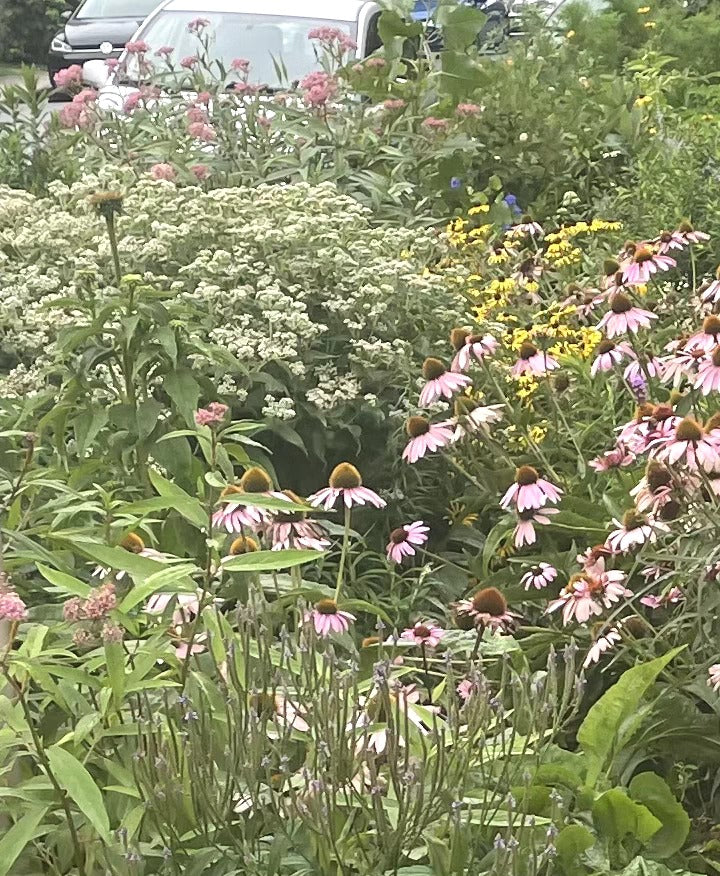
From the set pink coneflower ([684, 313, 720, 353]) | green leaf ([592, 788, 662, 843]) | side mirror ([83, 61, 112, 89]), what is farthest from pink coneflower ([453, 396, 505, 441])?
side mirror ([83, 61, 112, 89])

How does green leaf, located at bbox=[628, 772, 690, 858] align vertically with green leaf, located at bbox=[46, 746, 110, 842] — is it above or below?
below

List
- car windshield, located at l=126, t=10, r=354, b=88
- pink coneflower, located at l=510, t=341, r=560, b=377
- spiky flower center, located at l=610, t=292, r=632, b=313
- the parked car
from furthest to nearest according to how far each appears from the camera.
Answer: the parked car
car windshield, located at l=126, t=10, r=354, b=88
pink coneflower, located at l=510, t=341, r=560, b=377
spiky flower center, located at l=610, t=292, r=632, b=313

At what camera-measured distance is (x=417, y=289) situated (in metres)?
3.46

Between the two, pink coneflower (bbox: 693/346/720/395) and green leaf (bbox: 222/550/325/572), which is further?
pink coneflower (bbox: 693/346/720/395)

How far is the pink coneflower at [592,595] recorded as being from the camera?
7.34 feet

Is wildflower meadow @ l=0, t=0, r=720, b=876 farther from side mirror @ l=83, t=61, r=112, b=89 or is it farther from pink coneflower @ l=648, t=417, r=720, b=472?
side mirror @ l=83, t=61, r=112, b=89

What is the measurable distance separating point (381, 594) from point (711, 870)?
1041 millimetres

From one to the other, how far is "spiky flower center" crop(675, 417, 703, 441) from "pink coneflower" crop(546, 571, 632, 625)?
28 cm

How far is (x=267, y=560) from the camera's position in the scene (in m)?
1.71

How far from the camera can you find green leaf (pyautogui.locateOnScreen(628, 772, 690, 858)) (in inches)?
74.9

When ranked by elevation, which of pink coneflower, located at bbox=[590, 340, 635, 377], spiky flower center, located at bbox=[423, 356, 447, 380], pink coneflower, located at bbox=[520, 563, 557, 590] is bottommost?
pink coneflower, located at bbox=[520, 563, 557, 590]

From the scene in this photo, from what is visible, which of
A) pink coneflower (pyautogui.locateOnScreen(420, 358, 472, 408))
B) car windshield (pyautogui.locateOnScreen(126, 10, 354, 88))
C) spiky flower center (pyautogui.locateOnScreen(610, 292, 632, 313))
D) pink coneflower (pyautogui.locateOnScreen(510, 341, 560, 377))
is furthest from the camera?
car windshield (pyautogui.locateOnScreen(126, 10, 354, 88))

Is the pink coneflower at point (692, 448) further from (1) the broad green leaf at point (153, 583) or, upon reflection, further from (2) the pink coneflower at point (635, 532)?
(1) the broad green leaf at point (153, 583)

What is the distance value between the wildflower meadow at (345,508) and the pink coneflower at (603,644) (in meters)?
0.02
